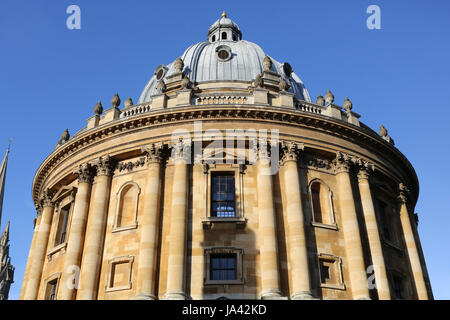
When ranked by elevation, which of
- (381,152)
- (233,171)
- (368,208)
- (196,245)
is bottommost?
(196,245)

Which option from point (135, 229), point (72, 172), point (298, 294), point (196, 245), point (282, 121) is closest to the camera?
point (298, 294)

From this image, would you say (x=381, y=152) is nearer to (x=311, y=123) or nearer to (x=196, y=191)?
(x=311, y=123)

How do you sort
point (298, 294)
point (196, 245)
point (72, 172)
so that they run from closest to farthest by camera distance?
point (298, 294) → point (196, 245) → point (72, 172)

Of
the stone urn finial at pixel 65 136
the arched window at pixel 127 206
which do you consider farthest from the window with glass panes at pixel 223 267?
the stone urn finial at pixel 65 136

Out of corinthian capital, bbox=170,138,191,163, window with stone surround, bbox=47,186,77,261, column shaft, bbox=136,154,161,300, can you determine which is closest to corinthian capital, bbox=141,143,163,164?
column shaft, bbox=136,154,161,300

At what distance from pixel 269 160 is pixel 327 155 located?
4.07m

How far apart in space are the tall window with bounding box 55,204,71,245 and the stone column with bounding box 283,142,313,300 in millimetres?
14249

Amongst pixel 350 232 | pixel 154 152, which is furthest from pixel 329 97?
pixel 154 152

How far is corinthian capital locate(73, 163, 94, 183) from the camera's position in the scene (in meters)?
28.4

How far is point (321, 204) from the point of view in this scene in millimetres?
27031

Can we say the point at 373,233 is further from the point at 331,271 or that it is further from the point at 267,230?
the point at 267,230

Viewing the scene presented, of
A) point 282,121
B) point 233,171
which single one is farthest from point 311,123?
point 233,171

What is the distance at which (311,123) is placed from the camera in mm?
27906

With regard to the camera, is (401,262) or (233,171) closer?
(233,171)
